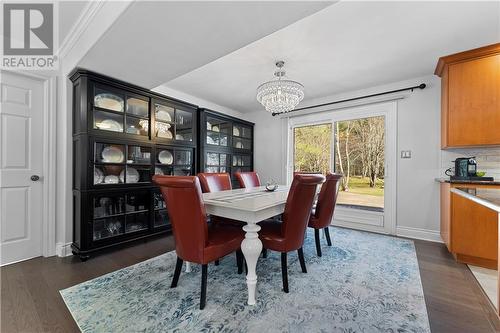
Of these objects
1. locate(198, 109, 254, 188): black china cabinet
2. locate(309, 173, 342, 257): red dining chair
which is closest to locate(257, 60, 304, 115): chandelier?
locate(309, 173, 342, 257): red dining chair

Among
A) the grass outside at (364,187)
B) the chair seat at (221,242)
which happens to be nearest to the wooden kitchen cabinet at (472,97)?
the grass outside at (364,187)

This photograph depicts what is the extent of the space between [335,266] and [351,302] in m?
0.59

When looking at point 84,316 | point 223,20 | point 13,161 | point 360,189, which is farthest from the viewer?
point 360,189

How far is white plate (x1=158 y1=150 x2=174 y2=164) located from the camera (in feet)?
10.6

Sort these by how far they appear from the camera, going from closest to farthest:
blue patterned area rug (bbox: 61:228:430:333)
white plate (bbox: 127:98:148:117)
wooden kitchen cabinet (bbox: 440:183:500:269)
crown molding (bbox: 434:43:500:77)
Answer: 1. blue patterned area rug (bbox: 61:228:430:333)
2. wooden kitchen cabinet (bbox: 440:183:500:269)
3. crown molding (bbox: 434:43:500:77)
4. white plate (bbox: 127:98:148:117)

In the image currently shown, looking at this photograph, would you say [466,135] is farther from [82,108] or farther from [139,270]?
[82,108]

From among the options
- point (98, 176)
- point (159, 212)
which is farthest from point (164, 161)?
point (98, 176)

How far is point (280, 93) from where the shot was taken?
8.34ft

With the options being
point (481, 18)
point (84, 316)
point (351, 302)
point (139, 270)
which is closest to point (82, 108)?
point (139, 270)

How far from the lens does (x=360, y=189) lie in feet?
12.3

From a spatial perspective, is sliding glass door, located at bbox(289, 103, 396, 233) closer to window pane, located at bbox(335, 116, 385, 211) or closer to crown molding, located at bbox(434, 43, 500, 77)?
window pane, located at bbox(335, 116, 385, 211)

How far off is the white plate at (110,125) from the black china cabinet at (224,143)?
1260 mm

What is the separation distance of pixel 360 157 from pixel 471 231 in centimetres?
174

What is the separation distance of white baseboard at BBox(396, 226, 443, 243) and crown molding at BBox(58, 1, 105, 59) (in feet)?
14.4
